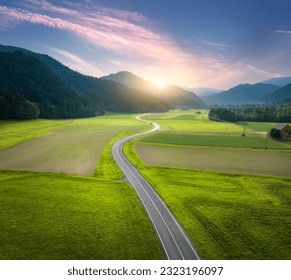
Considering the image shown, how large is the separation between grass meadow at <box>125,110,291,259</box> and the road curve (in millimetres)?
1019

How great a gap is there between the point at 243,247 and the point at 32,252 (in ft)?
76.0

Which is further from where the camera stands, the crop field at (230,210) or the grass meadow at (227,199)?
the grass meadow at (227,199)

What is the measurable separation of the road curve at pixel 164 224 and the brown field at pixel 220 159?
14.6m

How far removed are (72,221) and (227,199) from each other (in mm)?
24489

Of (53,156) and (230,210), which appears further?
(53,156)

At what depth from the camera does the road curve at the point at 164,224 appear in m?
25.2

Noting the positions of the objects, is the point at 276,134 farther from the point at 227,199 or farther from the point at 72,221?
the point at 72,221

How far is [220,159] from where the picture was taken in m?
63.0

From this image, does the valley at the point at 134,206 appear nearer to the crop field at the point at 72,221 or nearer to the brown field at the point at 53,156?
the crop field at the point at 72,221

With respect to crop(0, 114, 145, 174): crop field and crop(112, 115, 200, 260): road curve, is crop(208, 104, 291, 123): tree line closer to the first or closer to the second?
crop(0, 114, 145, 174): crop field

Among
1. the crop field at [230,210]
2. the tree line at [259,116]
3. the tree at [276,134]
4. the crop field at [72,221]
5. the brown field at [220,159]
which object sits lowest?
the crop field at [72,221]

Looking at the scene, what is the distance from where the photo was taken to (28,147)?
233 feet

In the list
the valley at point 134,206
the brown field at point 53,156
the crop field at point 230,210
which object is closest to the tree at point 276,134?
the valley at point 134,206

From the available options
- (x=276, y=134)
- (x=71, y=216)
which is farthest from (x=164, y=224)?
(x=276, y=134)
